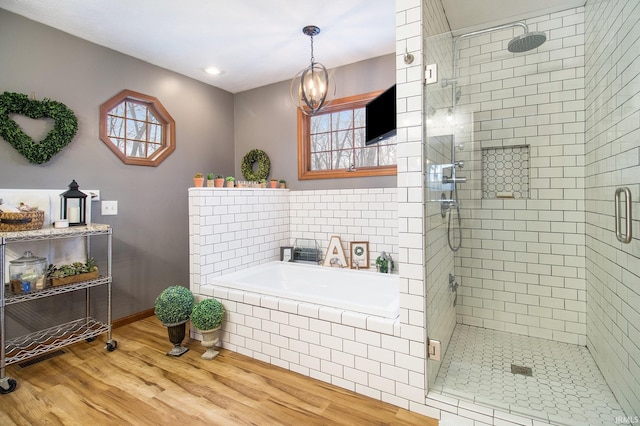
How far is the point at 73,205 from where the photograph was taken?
2.63m

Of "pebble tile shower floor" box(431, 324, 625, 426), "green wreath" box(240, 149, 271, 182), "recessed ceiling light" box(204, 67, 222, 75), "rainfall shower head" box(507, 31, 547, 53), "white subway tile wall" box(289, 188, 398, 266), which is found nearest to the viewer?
"pebble tile shower floor" box(431, 324, 625, 426)

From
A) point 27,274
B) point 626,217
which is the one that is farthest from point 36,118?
point 626,217

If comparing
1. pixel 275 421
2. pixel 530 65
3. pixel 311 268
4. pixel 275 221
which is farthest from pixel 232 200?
pixel 530 65

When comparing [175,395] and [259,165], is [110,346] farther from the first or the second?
[259,165]

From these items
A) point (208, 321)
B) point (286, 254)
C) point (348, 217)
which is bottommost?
point (208, 321)

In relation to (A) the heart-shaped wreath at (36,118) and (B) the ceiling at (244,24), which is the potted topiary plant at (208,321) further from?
(B) the ceiling at (244,24)

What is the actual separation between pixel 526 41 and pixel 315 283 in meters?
2.53

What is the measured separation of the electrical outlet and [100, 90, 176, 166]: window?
428mm

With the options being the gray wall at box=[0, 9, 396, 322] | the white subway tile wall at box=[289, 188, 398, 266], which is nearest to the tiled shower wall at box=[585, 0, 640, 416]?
the white subway tile wall at box=[289, 188, 398, 266]

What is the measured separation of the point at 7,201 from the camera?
2.41 m

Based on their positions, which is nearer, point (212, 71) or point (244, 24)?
point (244, 24)

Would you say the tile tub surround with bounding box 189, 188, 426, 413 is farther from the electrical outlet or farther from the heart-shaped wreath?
the heart-shaped wreath

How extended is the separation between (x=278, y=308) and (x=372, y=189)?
154 cm

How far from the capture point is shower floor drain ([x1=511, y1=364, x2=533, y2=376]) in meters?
2.02
